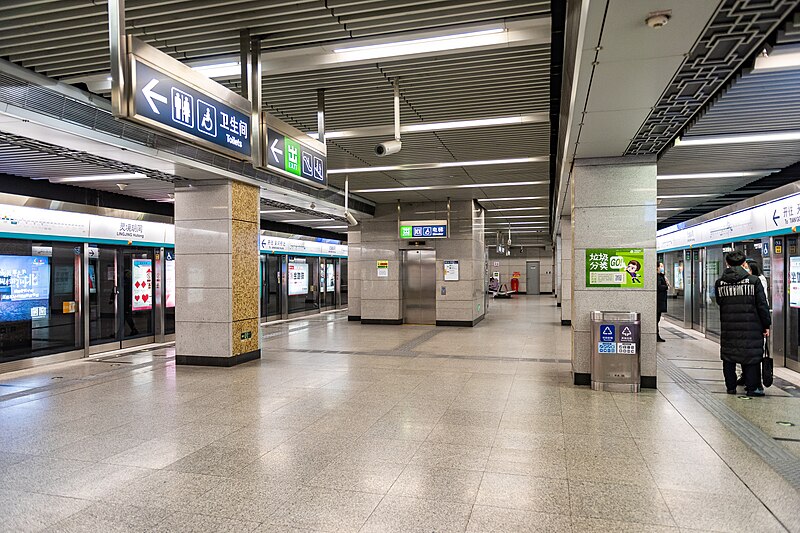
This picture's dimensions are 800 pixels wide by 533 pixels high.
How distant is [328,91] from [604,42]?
333cm

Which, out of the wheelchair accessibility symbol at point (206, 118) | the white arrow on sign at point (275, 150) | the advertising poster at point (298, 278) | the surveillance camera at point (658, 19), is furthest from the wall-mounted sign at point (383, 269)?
the surveillance camera at point (658, 19)

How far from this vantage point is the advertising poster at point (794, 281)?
781cm

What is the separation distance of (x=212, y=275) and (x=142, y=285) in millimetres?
4402

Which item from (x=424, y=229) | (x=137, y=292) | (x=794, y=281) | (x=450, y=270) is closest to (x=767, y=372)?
(x=794, y=281)

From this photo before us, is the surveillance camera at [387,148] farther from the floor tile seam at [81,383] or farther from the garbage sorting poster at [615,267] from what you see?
the floor tile seam at [81,383]

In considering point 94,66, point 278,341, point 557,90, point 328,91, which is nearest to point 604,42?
point 557,90

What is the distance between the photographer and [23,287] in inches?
355

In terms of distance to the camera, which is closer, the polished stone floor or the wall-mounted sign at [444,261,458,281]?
the polished stone floor

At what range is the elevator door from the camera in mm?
15508

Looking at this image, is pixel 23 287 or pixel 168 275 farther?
pixel 168 275

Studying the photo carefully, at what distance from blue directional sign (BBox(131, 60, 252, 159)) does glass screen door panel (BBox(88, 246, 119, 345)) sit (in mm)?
7776

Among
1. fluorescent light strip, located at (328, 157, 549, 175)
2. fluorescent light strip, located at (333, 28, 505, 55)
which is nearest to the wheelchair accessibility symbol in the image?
fluorescent light strip, located at (333, 28, 505, 55)

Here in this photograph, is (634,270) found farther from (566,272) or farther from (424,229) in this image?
(566,272)

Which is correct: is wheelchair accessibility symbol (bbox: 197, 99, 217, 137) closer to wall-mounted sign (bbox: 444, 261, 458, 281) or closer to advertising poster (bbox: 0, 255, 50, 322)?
advertising poster (bbox: 0, 255, 50, 322)
